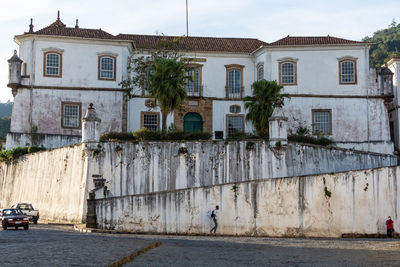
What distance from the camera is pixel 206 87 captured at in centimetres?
3912

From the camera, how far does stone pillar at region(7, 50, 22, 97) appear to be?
35875 mm

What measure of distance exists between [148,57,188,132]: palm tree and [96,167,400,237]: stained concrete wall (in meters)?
7.89

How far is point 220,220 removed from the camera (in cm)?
2458

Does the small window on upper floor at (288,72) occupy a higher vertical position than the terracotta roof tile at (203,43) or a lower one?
lower

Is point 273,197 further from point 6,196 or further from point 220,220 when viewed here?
point 6,196

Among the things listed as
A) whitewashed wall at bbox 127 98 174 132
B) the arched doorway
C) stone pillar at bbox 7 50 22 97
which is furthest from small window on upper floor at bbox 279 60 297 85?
stone pillar at bbox 7 50 22 97

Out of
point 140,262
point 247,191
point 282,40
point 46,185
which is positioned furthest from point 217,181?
point 140,262

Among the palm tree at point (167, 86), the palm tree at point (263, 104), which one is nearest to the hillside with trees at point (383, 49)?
the palm tree at point (263, 104)

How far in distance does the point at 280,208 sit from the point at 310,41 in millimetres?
17148

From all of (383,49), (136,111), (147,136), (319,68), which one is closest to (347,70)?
(319,68)

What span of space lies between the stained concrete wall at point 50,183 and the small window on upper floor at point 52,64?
5516mm

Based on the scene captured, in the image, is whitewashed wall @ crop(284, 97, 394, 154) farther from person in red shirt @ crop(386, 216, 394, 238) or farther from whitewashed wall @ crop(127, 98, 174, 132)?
person in red shirt @ crop(386, 216, 394, 238)

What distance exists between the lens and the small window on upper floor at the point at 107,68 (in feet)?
121

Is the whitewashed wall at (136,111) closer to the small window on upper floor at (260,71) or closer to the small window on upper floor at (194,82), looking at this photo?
the small window on upper floor at (194,82)
